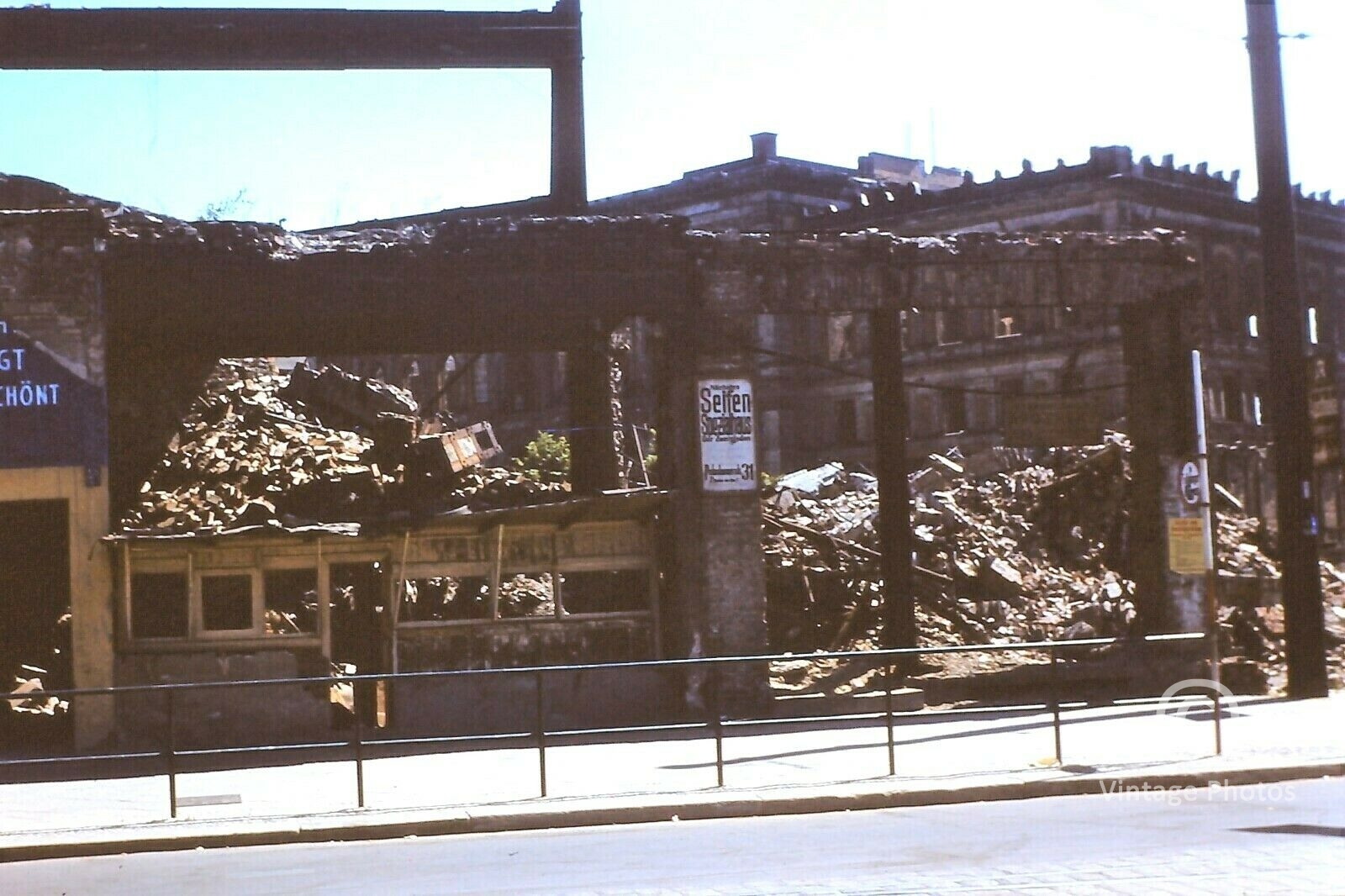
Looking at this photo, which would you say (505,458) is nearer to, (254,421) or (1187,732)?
(254,421)

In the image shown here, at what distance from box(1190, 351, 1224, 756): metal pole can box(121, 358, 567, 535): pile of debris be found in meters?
8.43

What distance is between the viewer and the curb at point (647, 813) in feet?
47.1

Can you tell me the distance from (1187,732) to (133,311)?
13.6 meters

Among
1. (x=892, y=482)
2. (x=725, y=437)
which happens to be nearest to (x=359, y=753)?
(x=725, y=437)

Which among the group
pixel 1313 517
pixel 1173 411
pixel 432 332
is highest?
pixel 432 332

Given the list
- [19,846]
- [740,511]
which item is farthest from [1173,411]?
[19,846]

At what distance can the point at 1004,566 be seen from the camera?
1366 inches

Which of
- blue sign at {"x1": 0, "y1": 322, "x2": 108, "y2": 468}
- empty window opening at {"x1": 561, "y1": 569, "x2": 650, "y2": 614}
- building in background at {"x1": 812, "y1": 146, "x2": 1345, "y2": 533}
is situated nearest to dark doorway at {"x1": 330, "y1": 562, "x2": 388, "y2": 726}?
empty window opening at {"x1": 561, "y1": 569, "x2": 650, "y2": 614}

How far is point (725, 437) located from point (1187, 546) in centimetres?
702

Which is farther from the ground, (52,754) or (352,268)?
(352,268)

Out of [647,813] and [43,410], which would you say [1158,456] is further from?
[43,410]

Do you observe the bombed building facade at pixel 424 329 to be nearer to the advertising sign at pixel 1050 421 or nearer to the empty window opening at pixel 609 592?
the empty window opening at pixel 609 592

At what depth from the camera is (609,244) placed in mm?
24375

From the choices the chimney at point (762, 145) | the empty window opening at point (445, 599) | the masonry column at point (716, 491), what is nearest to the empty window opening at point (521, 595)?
the empty window opening at point (445, 599)
